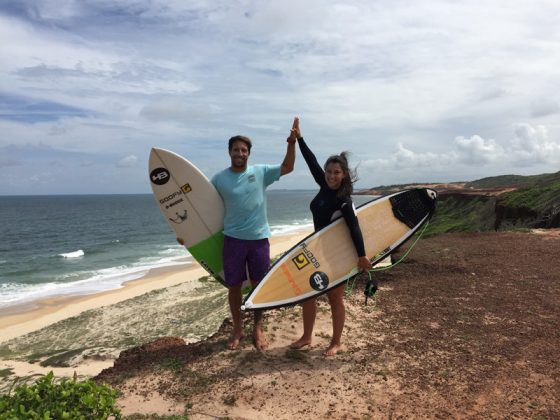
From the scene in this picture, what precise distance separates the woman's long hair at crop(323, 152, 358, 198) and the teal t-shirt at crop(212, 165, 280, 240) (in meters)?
0.82

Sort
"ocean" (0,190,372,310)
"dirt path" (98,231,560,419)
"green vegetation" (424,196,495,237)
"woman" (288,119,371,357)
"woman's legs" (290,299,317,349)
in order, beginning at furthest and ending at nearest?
"green vegetation" (424,196,495,237)
"ocean" (0,190,372,310)
"woman's legs" (290,299,317,349)
"woman" (288,119,371,357)
"dirt path" (98,231,560,419)

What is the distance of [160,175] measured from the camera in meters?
5.88

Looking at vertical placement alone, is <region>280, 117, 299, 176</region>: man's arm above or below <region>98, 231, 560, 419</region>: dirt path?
above

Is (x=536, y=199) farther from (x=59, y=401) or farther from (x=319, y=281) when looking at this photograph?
(x=59, y=401)

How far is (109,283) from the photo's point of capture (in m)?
19.4

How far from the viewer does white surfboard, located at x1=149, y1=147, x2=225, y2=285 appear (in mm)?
5543

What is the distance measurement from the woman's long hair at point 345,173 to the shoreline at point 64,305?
11.6m

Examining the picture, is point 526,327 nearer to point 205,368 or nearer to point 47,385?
point 205,368

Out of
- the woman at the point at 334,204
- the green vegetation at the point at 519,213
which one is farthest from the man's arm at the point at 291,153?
the green vegetation at the point at 519,213

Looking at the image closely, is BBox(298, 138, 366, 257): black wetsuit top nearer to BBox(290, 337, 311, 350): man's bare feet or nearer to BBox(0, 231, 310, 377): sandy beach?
BBox(290, 337, 311, 350): man's bare feet

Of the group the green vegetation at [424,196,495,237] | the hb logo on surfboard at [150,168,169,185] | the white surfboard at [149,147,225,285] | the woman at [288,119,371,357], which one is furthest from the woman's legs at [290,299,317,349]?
the green vegetation at [424,196,495,237]

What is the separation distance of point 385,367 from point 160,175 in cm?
394

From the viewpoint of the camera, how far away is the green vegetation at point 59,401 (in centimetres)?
243

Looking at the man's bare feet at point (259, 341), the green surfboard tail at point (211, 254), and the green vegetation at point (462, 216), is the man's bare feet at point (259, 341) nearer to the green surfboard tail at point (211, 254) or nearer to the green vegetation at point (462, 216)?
the green surfboard tail at point (211, 254)
